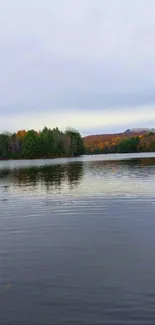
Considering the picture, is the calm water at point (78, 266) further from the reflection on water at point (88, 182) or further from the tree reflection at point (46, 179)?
the tree reflection at point (46, 179)

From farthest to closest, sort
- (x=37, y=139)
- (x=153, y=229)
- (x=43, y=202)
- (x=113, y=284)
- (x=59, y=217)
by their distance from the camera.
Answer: (x=37, y=139) → (x=43, y=202) → (x=59, y=217) → (x=153, y=229) → (x=113, y=284)

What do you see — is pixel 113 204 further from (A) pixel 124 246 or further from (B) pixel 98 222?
(A) pixel 124 246

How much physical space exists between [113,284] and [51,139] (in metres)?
186

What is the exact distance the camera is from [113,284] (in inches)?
425

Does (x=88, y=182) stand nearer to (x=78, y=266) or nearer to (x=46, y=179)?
(x=46, y=179)

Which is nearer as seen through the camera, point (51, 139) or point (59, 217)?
point (59, 217)

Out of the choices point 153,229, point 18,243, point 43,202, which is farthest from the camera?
point 43,202

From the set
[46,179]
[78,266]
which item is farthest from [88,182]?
[78,266]

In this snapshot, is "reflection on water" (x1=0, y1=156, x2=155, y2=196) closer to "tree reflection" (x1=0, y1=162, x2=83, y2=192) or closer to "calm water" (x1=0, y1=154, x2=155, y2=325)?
"tree reflection" (x1=0, y1=162, x2=83, y2=192)

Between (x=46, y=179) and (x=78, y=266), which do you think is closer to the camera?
(x=78, y=266)

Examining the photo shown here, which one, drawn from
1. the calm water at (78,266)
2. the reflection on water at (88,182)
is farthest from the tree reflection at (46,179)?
the calm water at (78,266)

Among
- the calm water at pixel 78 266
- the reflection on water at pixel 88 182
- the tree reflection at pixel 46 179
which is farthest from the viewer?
the tree reflection at pixel 46 179

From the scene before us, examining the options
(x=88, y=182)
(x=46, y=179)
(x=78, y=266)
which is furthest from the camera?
(x=46, y=179)

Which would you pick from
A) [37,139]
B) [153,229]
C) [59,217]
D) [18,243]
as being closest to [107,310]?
[18,243]
